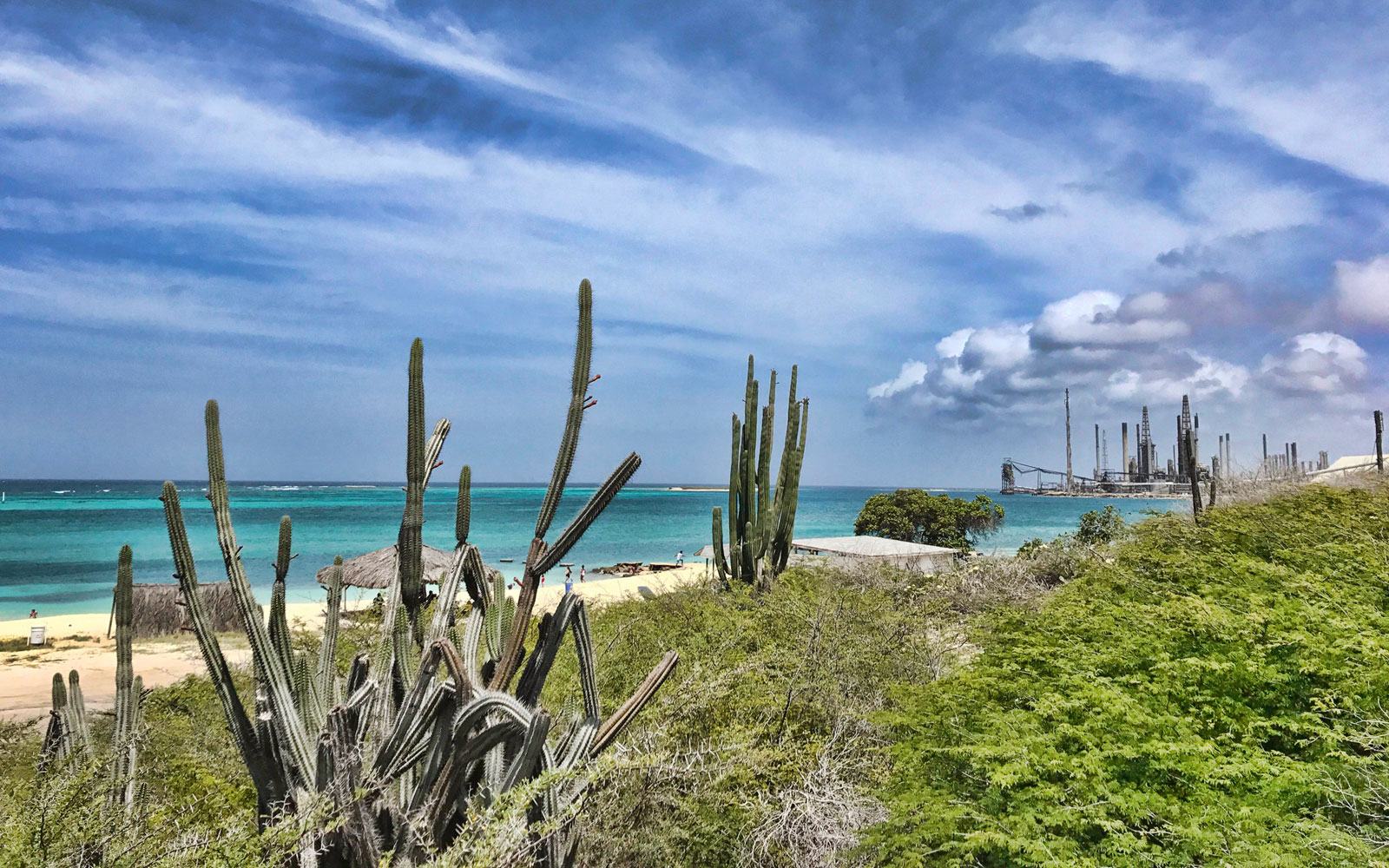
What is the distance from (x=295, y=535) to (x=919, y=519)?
105ft

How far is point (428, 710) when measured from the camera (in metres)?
3.50

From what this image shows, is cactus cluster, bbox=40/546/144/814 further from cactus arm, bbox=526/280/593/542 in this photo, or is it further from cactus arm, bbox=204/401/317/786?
cactus arm, bbox=526/280/593/542

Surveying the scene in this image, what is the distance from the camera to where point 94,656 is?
49.7 feet

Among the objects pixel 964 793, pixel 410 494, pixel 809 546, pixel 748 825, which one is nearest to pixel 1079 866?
pixel 964 793

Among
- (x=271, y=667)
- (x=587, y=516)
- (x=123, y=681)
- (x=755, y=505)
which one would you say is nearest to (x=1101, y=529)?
(x=755, y=505)

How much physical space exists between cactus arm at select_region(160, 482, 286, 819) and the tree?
80.7ft

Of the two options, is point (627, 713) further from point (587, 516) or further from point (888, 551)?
point (888, 551)

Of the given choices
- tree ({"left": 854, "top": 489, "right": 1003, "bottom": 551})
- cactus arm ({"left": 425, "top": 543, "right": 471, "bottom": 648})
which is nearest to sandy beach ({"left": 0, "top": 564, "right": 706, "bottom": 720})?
cactus arm ({"left": 425, "top": 543, "right": 471, "bottom": 648})

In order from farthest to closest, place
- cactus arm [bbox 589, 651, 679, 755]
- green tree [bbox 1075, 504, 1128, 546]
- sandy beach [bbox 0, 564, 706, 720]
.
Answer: green tree [bbox 1075, 504, 1128, 546] → sandy beach [bbox 0, 564, 706, 720] → cactus arm [bbox 589, 651, 679, 755]

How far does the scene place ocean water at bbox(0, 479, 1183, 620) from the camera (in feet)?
92.7

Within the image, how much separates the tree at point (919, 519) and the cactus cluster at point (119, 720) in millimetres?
24085

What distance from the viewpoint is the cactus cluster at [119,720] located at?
4145 mm

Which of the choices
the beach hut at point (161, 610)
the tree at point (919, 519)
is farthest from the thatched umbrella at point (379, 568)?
the tree at point (919, 519)

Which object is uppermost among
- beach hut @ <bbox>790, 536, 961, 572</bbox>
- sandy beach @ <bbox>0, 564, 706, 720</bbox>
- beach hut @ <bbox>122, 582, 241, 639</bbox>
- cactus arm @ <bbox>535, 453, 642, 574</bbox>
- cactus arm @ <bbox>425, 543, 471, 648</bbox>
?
cactus arm @ <bbox>535, 453, 642, 574</bbox>
